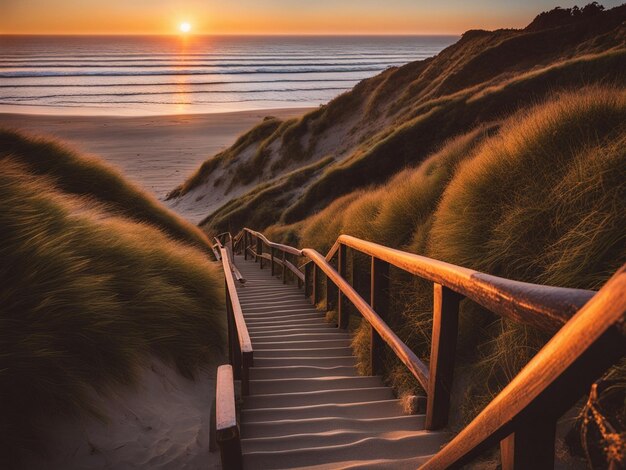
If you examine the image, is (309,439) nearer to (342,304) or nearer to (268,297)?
(342,304)

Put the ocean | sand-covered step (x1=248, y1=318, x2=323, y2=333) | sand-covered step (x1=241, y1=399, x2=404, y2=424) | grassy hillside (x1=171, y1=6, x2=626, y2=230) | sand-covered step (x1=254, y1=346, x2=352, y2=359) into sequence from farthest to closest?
the ocean < grassy hillside (x1=171, y1=6, x2=626, y2=230) < sand-covered step (x1=248, y1=318, x2=323, y2=333) < sand-covered step (x1=254, y1=346, x2=352, y2=359) < sand-covered step (x1=241, y1=399, x2=404, y2=424)

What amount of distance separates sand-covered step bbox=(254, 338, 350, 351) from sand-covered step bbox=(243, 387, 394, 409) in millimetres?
1294

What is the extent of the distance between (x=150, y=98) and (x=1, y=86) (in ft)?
70.6

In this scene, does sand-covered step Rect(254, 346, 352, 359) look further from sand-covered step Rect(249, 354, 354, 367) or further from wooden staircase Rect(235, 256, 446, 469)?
sand-covered step Rect(249, 354, 354, 367)

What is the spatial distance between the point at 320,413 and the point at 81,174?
316 inches

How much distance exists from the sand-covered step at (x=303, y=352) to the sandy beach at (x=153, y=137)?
2531 cm

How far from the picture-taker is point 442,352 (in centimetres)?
257

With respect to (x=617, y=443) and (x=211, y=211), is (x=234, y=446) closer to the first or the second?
(x=617, y=443)

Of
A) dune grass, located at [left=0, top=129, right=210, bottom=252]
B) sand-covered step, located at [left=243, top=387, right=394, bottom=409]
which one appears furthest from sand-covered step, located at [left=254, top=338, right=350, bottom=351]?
dune grass, located at [left=0, top=129, right=210, bottom=252]

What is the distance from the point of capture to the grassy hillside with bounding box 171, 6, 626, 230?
14242 millimetres

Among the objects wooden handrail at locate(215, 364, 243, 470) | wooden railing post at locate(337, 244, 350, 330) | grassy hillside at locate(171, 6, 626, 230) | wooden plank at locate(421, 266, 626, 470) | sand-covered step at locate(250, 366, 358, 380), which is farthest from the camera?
grassy hillside at locate(171, 6, 626, 230)

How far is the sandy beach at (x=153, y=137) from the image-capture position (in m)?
33.4

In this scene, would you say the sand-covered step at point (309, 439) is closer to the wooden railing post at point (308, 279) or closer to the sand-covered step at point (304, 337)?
the sand-covered step at point (304, 337)

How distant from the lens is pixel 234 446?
1.79 m
